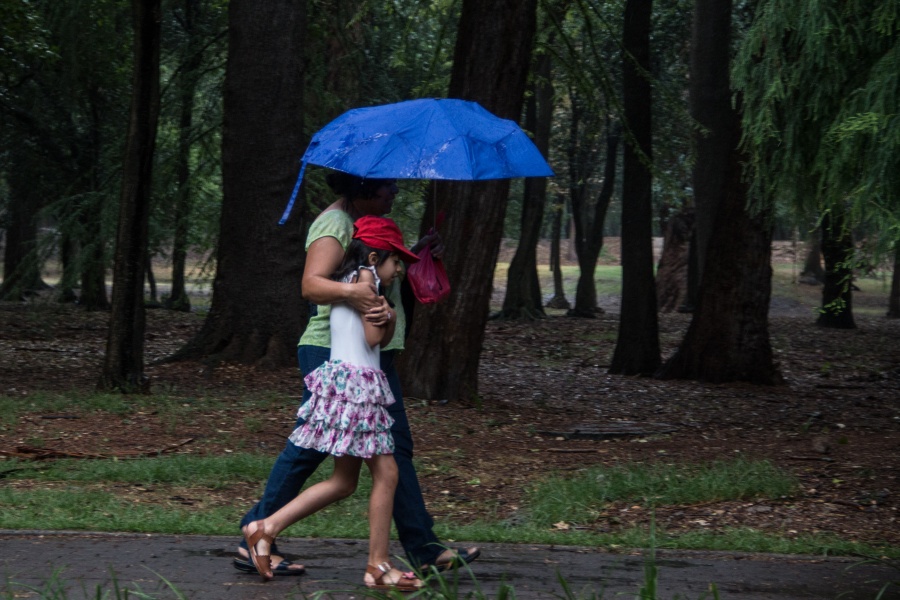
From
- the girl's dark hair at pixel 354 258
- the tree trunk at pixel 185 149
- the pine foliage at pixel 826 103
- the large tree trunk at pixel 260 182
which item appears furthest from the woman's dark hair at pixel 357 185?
the tree trunk at pixel 185 149

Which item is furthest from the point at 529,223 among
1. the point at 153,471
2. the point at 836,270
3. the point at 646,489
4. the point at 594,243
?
the point at 836,270

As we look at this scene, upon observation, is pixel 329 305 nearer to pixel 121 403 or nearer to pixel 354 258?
pixel 354 258

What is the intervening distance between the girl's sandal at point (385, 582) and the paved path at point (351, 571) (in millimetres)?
115

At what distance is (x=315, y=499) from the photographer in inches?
205

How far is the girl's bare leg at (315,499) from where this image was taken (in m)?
5.22

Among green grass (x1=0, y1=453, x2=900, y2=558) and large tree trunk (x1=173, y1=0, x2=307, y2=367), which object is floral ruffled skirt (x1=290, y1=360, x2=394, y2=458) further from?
large tree trunk (x1=173, y1=0, x2=307, y2=367)

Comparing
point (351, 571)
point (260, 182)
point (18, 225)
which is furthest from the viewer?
point (18, 225)

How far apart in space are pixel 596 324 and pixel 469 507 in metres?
19.8

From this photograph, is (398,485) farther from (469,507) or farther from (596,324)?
(596,324)

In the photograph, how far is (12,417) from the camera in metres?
9.94

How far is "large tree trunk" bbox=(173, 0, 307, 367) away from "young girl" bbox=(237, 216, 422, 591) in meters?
8.30

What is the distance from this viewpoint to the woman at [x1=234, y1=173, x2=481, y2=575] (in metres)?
5.02

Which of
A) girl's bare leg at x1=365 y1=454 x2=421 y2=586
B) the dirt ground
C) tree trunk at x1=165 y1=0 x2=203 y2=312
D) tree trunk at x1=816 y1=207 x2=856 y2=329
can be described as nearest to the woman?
girl's bare leg at x1=365 y1=454 x2=421 y2=586

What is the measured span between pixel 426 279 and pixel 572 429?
5.70 meters
